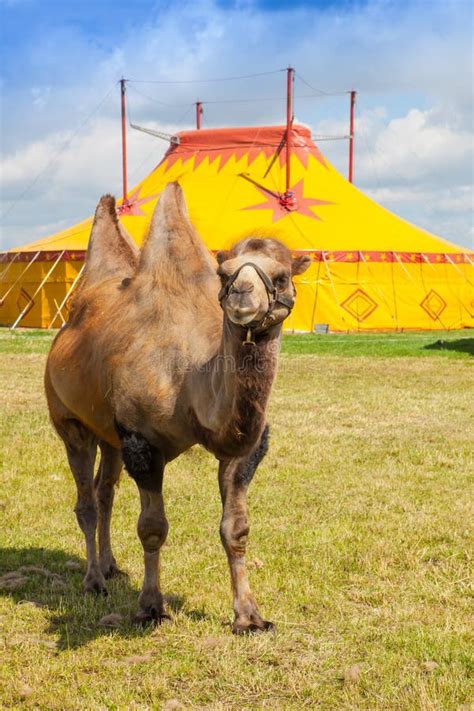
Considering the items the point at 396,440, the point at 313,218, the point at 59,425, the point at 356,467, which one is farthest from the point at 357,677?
the point at 313,218

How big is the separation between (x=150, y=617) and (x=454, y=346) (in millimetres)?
17816

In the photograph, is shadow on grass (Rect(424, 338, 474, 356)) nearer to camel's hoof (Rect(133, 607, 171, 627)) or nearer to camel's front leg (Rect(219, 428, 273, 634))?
camel's front leg (Rect(219, 428, 273, 634))

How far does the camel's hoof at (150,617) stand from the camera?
16.0ft

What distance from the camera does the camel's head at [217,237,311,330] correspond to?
367 cm

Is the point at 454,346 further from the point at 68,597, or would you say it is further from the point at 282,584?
the point at 68,597

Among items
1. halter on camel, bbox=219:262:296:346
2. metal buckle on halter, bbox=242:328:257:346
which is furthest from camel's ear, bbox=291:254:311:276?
metal buckle on halter, bbox=242:328:257:346

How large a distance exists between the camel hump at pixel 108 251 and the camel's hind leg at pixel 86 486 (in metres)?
1.07

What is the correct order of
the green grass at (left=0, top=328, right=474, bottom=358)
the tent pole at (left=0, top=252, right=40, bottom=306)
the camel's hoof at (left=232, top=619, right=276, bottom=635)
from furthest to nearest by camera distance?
the tent pole at (left=0, top=252, right=40, bottom=306) < the green grass at (left=0, top=328, right=474, bottom=358) < the camel's hoof at (left=232, top=619, right=276, bottom=635)

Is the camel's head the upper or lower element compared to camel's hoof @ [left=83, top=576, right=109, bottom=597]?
upper

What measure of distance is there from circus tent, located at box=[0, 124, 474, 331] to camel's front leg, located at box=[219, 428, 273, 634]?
21740 mm

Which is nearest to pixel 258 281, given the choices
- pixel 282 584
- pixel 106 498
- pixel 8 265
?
pixel 282 584

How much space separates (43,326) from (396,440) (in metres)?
20.9

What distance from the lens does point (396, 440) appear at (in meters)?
9.97

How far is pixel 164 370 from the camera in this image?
479 cm
